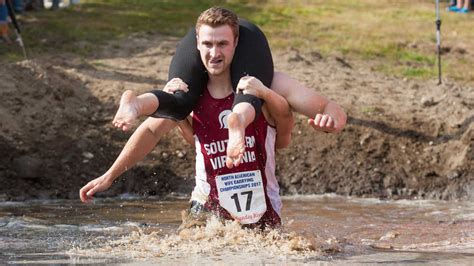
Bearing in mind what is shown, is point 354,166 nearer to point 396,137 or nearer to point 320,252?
point 396,137

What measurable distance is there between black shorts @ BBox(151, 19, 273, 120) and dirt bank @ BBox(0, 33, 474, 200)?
4461 mm

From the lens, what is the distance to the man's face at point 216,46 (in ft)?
26.1

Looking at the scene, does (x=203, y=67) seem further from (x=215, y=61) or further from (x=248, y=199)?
(x=248, y=199)

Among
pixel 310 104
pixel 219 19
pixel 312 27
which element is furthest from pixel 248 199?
pixel 312 27

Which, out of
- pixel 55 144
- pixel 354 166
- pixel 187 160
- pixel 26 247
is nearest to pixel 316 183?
pixel 354 166

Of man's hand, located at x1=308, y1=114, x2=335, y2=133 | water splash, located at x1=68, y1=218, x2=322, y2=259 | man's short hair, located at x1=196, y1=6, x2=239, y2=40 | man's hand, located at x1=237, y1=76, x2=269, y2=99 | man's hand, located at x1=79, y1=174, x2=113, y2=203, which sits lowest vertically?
water splash, located at x1=68, y1=218, x2=322, y2=259

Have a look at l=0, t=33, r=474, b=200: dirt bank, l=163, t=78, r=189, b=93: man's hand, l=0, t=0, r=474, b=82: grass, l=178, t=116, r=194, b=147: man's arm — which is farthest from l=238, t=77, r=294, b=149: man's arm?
l=0, t=0, r=474, b=82: grass

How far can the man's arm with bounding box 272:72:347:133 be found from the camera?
784cm

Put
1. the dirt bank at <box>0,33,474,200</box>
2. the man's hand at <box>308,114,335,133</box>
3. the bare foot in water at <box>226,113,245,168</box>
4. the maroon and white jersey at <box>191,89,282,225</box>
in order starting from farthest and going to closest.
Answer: the dirt bank at <box>0,33,474,200</box>, the maroon and white jersey at <box>191,89,282,225</box>, the man's hand at <box>308,114,335,133</box>, the bare foot in water at <box>226,113,245,168</box>

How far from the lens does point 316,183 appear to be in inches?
508

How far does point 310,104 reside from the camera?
8.14 metres

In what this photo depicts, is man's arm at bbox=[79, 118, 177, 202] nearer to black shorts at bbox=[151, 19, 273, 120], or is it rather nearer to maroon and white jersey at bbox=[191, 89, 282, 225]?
maroon and white jersey at bbox=[191, 89, 282, 225]

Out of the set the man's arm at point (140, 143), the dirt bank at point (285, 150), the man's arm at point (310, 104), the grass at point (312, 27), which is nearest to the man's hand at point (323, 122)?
the man's arm at point (310, 104)

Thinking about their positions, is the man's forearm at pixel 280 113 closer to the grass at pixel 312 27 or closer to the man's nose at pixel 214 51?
the man's nose at pixel 214 51
